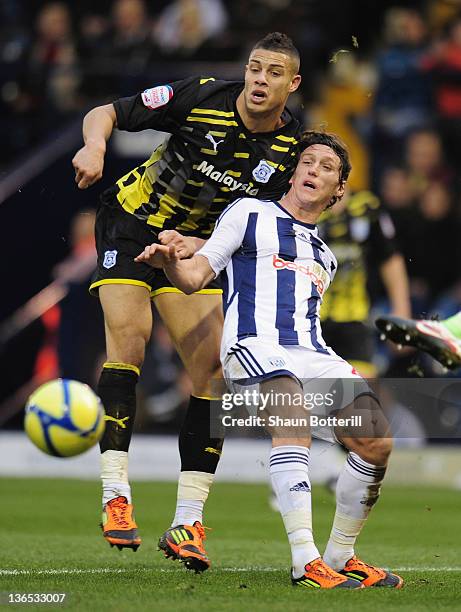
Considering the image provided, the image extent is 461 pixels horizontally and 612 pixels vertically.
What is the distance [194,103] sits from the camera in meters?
6.21

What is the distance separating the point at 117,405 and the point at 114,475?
34 centimetres

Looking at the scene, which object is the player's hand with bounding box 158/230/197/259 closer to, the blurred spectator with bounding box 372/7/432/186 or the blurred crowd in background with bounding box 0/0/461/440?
the blurred crowd in background with bounding box 0/0/461/440

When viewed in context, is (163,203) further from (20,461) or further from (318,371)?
(20,461)

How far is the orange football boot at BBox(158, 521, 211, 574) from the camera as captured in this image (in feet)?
19.3

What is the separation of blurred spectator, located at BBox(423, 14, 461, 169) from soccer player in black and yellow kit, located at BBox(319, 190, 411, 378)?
446cm

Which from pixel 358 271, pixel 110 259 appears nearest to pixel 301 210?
pixel 110 259

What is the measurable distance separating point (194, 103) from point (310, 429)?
1678 millimetres

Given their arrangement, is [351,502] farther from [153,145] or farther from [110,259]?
[153,145]

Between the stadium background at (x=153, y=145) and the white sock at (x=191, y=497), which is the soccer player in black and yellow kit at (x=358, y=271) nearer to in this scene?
the stadium background at (x=153, y=145)

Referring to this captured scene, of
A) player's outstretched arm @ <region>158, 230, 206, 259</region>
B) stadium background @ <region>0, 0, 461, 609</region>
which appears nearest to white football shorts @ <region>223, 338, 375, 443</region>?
player's outstretched arm @ <region>158, 230, 206, 259</region>

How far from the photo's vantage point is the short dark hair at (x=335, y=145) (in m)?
6.01

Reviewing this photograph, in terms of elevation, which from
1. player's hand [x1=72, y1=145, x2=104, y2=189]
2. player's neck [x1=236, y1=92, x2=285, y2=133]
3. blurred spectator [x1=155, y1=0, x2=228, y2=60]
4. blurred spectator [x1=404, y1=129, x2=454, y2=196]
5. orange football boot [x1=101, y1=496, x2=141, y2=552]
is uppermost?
blurred spectator [x1=155, y1=0, x2=228, y2=60]

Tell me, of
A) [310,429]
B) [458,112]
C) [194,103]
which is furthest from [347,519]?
[458,112]

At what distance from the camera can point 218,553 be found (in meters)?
6.94
